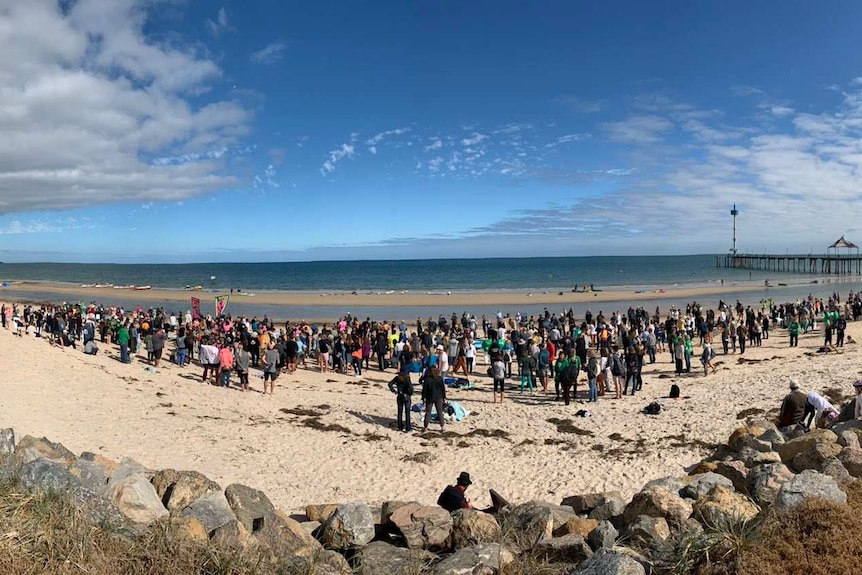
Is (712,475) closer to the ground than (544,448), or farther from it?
farther from it

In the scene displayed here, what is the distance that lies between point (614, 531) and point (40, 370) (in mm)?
13998

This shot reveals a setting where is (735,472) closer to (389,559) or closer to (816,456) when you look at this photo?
(816,456)

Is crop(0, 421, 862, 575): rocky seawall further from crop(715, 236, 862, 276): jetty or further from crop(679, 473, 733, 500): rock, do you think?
crop(715, 236, 862, 276): jetty

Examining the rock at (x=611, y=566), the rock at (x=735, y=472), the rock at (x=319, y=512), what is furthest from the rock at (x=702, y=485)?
the rock at (x=319, y=512)

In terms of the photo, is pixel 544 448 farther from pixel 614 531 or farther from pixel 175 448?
pixel 175 448

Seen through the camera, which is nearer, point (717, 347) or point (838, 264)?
point (717, 347)

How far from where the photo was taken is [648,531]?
5270 mm

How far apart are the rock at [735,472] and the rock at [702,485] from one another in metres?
0.15

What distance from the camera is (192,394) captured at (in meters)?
14.3

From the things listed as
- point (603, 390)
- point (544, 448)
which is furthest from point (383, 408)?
point (603, 390)

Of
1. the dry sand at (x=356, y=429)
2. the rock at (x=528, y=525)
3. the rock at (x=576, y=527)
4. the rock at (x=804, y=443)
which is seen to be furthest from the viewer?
the dry sand at (x=356, y=429)

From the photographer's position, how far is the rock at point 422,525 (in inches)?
219

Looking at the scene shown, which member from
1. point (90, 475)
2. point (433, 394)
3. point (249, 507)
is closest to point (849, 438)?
point (433, 394)

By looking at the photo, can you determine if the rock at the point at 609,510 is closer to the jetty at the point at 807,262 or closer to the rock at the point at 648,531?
the rock at the point at 648,531
